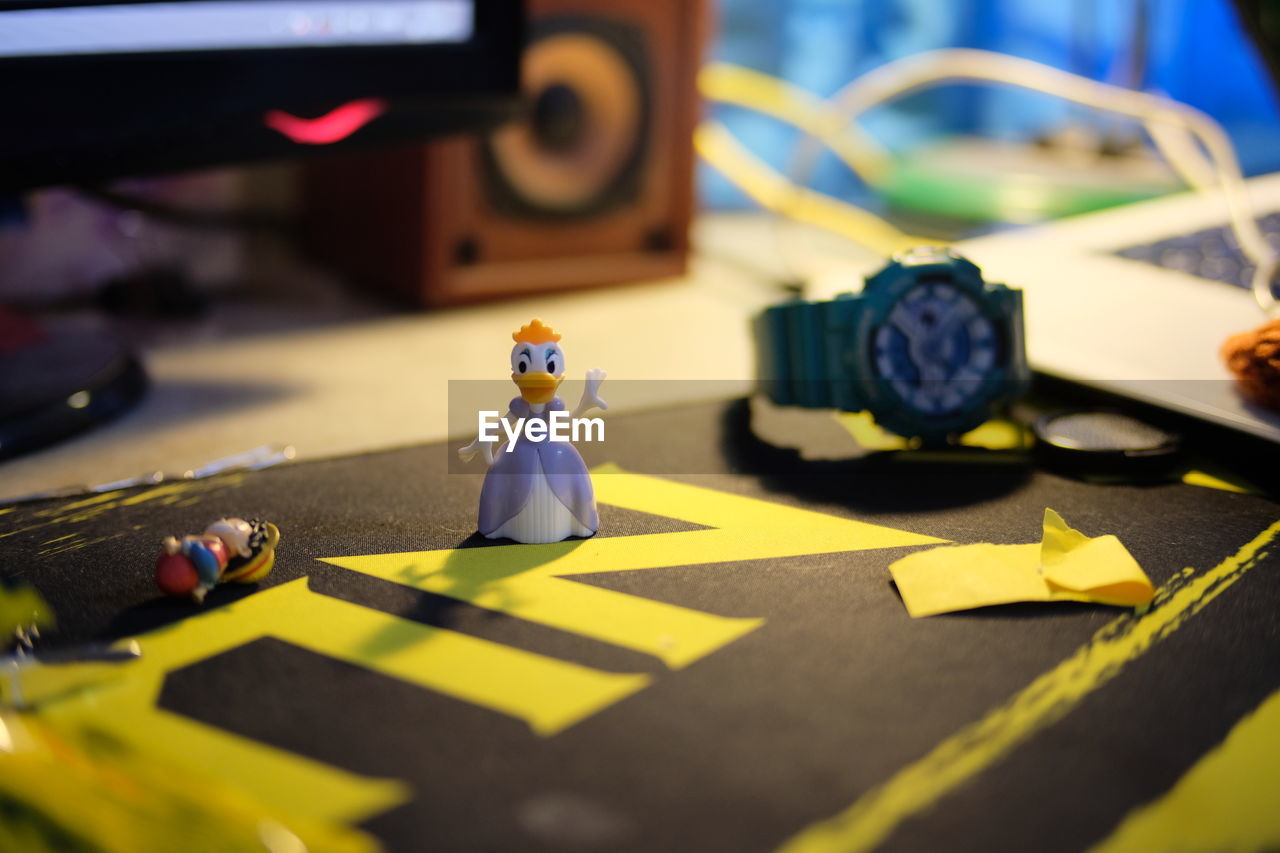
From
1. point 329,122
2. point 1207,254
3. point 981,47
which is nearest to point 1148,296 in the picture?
point 1207,254

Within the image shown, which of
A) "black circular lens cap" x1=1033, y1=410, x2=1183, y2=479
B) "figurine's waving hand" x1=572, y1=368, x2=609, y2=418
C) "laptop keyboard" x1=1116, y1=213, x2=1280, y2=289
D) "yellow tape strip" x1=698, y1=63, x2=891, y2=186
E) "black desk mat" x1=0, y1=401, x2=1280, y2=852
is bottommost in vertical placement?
"black desk mat" x1=0, y1=401, x2=1280, y2=852

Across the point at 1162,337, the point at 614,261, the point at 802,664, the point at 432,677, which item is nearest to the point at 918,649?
the point at 802,664

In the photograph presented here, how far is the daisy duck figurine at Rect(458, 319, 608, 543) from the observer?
0.44m

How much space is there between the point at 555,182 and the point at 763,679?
20.9 inches

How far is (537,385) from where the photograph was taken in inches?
17.4

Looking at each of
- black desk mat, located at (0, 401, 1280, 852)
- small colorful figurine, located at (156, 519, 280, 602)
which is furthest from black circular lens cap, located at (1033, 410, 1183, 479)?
small colorful figurine, located at (156, 519, 280, 602)

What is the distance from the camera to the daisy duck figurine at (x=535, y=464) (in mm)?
442

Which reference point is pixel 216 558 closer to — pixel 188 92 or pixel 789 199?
pixel 188 92

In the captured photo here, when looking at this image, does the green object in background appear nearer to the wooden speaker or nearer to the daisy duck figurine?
the wooden speaker

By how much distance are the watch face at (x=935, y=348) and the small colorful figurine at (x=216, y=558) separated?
28cm

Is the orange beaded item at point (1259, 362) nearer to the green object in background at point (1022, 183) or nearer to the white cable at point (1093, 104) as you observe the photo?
the white cable at point (1093, 104)

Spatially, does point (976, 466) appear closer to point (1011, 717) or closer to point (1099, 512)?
point (1099, 512)

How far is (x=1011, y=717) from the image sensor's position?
35 centimetres

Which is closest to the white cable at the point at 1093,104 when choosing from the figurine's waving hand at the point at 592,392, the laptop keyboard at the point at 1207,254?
the laptop keyboard at the point at 1207,254
